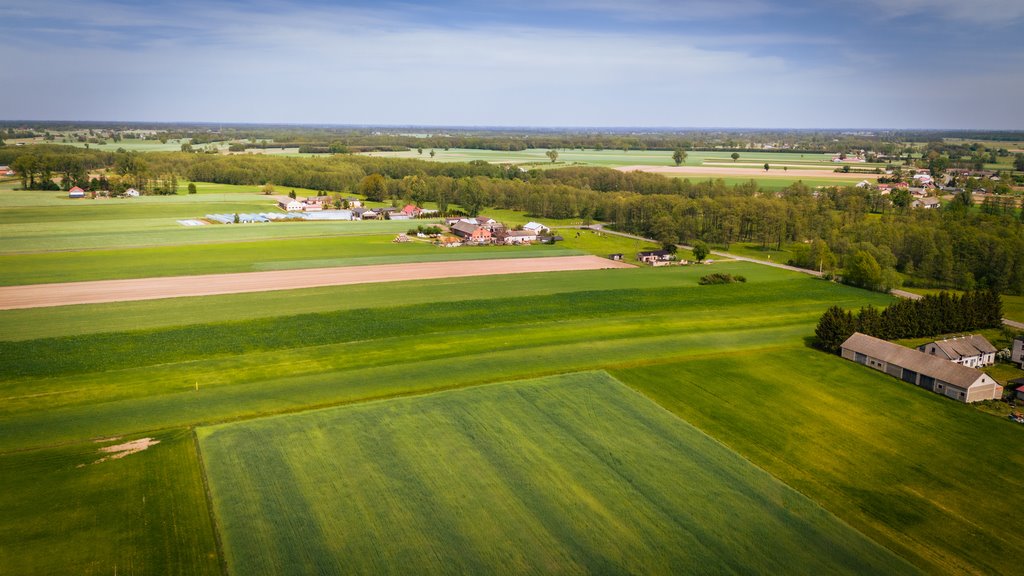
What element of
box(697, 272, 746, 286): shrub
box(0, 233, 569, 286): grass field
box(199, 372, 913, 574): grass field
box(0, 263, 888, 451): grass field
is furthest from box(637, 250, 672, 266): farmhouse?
box(199, 372, 913, 574): grass field

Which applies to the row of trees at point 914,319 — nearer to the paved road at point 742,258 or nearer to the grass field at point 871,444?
the grass field at point 871,444

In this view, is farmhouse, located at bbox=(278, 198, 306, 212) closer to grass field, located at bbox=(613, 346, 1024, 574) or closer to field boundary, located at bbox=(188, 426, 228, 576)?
field boundary, located at bbox=(188, 426, 228, 576)

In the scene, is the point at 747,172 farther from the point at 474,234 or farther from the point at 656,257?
the point at 474,234

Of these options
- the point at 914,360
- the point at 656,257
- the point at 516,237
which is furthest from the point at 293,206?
the point at 914,360

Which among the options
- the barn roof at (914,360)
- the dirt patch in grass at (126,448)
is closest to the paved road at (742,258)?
the barn roof at (914,360)

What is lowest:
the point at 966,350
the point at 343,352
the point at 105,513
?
the point at 105,513
